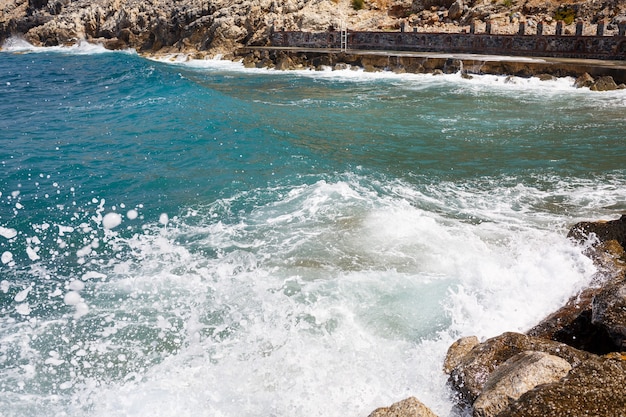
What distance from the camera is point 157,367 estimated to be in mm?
5777

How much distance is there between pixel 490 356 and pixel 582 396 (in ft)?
4.32

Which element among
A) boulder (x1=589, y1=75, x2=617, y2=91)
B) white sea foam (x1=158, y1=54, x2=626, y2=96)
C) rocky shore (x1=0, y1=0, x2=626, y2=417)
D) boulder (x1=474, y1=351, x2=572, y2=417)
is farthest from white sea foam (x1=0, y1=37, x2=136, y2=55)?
boulder (x1=474, y1=351, x2=572, y2=417)

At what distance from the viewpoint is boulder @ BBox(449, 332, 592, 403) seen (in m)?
4.50

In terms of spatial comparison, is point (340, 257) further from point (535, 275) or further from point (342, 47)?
point (342, 47)

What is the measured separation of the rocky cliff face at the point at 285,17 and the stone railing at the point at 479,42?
208 cm

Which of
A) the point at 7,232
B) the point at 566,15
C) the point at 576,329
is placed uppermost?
the point at 566,15

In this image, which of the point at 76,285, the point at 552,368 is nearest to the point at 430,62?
the point at 76,285

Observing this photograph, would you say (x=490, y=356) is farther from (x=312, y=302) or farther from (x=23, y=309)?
(x=23, y=309)

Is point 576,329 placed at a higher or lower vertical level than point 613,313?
lower

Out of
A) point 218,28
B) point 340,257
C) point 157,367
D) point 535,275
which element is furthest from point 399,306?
point 218,28

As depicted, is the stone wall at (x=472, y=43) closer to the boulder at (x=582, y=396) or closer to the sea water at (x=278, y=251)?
the sea water at (x=278, y=251)

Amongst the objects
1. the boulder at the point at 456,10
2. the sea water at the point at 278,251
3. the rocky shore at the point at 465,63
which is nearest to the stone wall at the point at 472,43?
the rocky shore at the point at 465,63

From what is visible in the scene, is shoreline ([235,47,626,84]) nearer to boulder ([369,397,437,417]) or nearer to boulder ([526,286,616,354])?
boulder ([526,286,616,354])

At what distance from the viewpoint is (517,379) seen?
3.96 meters
